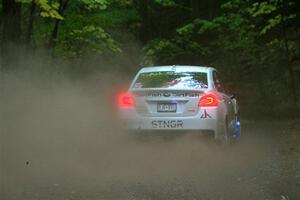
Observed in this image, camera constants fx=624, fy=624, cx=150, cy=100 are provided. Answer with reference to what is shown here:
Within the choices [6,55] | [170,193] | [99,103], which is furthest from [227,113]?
[99,103]

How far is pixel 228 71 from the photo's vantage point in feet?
84.7

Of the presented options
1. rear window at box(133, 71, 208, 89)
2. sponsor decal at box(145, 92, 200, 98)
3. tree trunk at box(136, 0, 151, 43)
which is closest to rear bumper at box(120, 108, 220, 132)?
sponsor decal at box(145, 92, 200, 98)

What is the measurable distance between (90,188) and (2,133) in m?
4.56

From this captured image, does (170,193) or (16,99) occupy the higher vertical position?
(170,193)

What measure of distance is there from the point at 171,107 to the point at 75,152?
6.87ft

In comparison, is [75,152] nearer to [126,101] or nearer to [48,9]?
[126,101]

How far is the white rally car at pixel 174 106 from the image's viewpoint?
10844 mm

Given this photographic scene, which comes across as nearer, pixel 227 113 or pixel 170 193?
pixel 170 193

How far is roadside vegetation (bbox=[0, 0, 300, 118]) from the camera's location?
17578 mm

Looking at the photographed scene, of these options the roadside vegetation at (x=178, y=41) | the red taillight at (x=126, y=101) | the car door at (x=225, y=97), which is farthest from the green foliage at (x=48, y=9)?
the roadside vegetation at (x=178, y=41)

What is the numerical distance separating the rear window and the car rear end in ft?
0.06

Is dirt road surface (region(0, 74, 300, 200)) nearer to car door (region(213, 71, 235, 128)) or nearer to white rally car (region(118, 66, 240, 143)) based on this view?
white rally car (region(118, 66, 240, 143))

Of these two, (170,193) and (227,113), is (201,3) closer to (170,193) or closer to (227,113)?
(227,113)

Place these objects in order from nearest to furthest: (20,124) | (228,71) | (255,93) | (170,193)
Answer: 1. (170,193)
2. (20,124)
3. (255,93)
4. (228,71)
